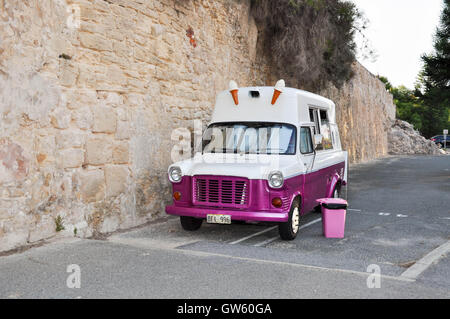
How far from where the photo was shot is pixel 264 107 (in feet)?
26.3

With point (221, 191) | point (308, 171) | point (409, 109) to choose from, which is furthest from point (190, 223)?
point (409, 109)

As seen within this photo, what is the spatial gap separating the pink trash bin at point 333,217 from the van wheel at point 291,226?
0.38 metres

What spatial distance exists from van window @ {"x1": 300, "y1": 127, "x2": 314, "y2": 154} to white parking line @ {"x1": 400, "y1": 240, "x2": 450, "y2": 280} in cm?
248

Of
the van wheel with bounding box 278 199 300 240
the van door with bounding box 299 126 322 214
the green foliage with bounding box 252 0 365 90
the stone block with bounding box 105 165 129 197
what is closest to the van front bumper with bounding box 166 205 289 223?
the van wheel with bounding box 278 199 300 240

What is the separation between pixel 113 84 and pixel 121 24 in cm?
106

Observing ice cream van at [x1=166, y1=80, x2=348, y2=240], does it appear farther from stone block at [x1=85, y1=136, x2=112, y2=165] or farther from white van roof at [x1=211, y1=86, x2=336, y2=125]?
stone block at [x1=85, y1=136, x2=112, y2=165]

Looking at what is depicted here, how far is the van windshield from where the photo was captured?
751cm

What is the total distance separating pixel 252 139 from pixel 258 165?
0.98 meters

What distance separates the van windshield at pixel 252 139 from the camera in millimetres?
7513

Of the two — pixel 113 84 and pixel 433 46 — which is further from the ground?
pixel 433 46

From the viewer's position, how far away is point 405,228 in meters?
7.88
